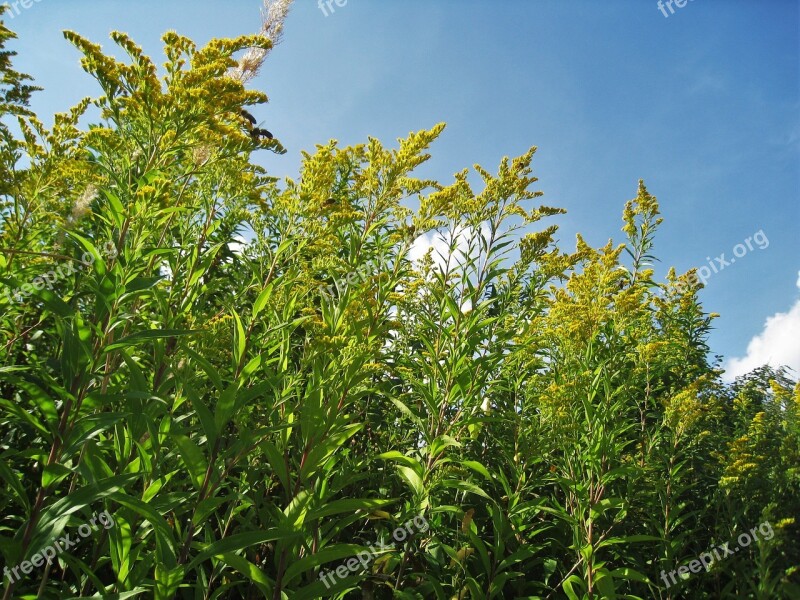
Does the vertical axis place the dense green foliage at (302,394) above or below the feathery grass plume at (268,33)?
below

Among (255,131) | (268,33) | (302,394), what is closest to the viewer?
(302,394)

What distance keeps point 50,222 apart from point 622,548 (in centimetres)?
471

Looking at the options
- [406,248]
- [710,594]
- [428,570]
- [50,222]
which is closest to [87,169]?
[50,222]

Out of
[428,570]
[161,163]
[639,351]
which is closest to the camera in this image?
[161,163]

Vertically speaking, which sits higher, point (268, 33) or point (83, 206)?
point (268, 33)

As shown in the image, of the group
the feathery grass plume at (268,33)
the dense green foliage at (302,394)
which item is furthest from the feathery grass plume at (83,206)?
the feathery grass plume at (268,33)

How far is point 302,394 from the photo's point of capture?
9.45 ft

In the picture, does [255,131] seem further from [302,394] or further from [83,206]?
[302,394]

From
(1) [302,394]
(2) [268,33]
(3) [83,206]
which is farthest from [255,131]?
(2) [268,33]

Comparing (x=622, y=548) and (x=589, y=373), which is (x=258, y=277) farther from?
(x=622, y=548)

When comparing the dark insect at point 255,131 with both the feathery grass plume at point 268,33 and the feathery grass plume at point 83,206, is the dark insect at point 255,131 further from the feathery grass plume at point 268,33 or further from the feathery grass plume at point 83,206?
the feathery grass plume at point 268,33

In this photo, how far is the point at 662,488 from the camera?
3.48 metres

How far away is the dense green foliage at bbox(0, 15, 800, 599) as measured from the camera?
6.82ft

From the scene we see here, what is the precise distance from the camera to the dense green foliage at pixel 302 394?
81.8 inches
